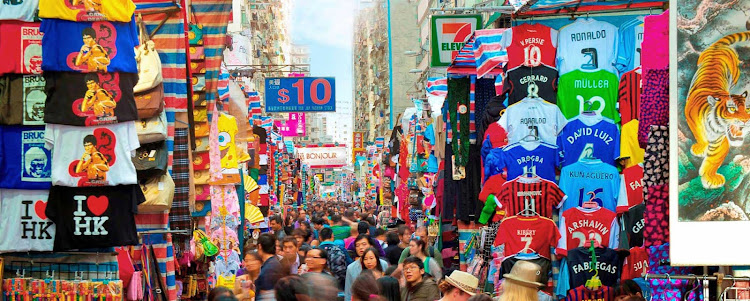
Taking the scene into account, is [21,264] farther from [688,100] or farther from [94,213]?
[688,100]

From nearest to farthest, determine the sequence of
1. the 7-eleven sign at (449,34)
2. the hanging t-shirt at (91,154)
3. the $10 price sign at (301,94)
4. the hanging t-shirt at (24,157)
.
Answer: the hanging t-shirt at (91,154)
the hanging t-shirt at (24,157)
the 7-eleven sign at (449,34)
the $10 price sign at (301,94)

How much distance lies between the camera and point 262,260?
9352 mm

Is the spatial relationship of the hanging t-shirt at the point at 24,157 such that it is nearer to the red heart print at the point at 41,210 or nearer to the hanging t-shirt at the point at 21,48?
the red heart print at the point at 41,210

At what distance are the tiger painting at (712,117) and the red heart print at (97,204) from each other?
396 cm

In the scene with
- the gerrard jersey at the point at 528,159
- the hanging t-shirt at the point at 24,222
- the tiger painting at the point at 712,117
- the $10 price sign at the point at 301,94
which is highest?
the $10 price sign at the point at 301,94

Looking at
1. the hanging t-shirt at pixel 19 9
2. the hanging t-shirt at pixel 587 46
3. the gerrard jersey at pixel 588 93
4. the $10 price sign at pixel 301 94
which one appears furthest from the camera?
the $10 price sign at pixel 301 94

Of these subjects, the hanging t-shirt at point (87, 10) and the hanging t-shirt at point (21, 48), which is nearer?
the hanging t-shirt at point (87, 10)

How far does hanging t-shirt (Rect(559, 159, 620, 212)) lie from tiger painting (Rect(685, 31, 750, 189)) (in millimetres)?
3986

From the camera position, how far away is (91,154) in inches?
256

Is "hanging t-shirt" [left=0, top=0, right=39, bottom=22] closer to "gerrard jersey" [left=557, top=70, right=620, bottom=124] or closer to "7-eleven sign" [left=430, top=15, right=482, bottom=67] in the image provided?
"gerrard jersey" [left=557, top=70, right=620, bottom=124]

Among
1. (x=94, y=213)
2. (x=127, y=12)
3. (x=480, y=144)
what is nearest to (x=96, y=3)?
(x=127, y=12)

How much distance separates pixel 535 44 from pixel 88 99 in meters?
4.97

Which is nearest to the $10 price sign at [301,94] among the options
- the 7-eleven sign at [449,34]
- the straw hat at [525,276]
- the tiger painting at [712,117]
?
the 7-eleven sign at [449,34]

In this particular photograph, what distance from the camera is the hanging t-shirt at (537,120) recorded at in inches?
377
